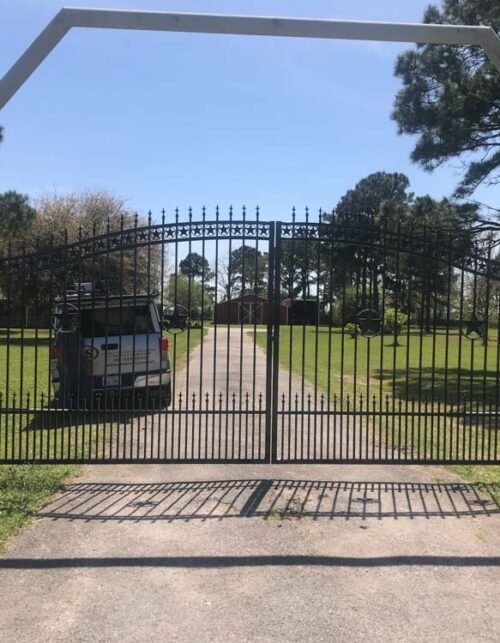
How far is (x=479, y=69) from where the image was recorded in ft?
45.5

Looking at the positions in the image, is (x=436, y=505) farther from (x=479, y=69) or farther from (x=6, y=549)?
(x=479, y=69)

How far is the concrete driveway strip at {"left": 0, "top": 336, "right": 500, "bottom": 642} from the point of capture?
3439 millimetres

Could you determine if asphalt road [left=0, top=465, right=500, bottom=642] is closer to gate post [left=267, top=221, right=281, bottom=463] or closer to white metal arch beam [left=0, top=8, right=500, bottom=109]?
gate post [left=267, top=221, right=281, bottom=463]

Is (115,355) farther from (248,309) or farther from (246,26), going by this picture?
(246,26)

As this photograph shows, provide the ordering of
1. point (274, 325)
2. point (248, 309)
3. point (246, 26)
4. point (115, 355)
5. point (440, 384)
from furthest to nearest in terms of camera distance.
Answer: point (440, 384)
point (115, 355)
point (248, 309)
point (274, 325)
point (246, 26)

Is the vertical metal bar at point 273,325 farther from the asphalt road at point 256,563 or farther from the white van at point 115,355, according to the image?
the white van at point 115,355

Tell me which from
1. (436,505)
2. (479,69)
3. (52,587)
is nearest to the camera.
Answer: (52,587)

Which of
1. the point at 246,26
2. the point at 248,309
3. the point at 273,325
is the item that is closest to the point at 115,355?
the point at 248,309

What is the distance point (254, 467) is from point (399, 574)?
2.88 m

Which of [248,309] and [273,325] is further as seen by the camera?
[248,309]

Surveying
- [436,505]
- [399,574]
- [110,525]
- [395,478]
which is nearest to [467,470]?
[395,478]

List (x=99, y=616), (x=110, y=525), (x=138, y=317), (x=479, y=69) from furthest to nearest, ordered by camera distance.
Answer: (x=479, y=69) < (x=138, y=317) < (x=110, y=525) < (x=99, y=616)

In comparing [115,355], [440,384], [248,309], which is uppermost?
[248,309]

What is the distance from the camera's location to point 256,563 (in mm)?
4242
